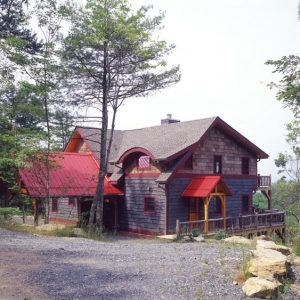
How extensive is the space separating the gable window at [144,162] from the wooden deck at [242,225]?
415 centimetres

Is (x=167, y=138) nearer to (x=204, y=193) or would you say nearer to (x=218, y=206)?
(x=204, y=193)

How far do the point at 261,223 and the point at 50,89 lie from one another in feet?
43.1

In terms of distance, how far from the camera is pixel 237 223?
19.9 m

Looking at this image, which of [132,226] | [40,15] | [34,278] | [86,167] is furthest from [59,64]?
[34,278]

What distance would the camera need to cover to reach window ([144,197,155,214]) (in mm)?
20297

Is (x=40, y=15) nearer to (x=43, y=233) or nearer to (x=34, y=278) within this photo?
(x=43, y=233)

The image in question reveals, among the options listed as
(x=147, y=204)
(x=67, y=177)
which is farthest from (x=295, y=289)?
(x=67, y=177)

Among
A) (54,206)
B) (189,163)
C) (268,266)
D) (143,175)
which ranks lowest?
(268,266)

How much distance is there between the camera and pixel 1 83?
720 inches

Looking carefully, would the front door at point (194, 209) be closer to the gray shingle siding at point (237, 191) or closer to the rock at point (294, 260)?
the gray shingle siding at point (237, 191)

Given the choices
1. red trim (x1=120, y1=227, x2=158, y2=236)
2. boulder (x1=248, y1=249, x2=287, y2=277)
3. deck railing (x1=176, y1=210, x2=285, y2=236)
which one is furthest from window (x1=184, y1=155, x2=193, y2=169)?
boulder (x1=248, y1=249, x2=287, y2=277)

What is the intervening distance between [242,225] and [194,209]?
8.61 feet

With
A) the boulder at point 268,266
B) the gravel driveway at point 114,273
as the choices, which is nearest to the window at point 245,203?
the gravel driveway at point 114,273

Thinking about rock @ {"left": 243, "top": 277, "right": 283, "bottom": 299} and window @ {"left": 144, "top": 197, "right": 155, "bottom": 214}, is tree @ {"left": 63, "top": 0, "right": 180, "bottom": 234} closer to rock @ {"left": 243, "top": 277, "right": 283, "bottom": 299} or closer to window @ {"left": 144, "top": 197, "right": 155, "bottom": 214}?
window @ {"left": 144, "top": 197, "right": 155, "bottom": 214}
